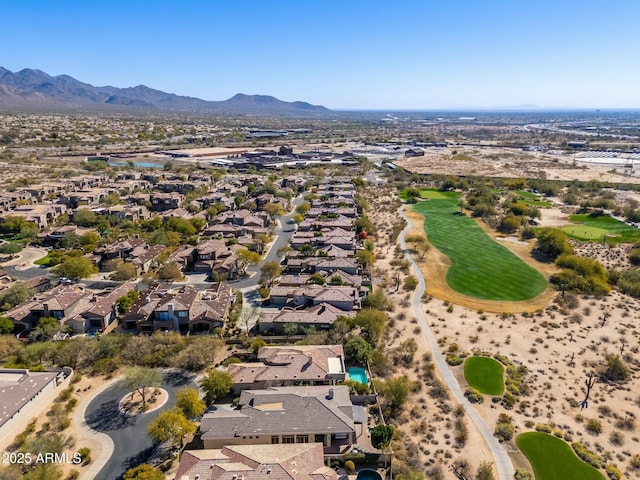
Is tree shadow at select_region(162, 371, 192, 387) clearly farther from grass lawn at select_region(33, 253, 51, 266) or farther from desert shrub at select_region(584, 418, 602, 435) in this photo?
grass lawn at select_region(33, 253, 51, 266)

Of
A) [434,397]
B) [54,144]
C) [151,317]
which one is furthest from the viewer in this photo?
[54,144]

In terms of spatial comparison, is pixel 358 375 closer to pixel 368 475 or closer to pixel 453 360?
pixel 453 360

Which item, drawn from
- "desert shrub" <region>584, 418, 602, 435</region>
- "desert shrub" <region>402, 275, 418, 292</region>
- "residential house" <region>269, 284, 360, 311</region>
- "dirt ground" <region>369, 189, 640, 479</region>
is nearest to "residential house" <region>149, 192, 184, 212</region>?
"residential house" <region>269, 284, 360, 311</region>

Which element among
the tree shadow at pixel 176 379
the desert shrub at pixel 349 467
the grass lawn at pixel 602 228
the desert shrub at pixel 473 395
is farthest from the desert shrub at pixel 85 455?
the grass lawn at pixel 602 228

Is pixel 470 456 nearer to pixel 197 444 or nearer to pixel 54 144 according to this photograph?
pixel 197 444

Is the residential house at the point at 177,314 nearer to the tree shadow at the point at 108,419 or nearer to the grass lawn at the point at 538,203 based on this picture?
the tree shadow at the point at 108,419

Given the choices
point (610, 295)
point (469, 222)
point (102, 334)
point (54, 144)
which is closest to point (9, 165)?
point (54, 144)
